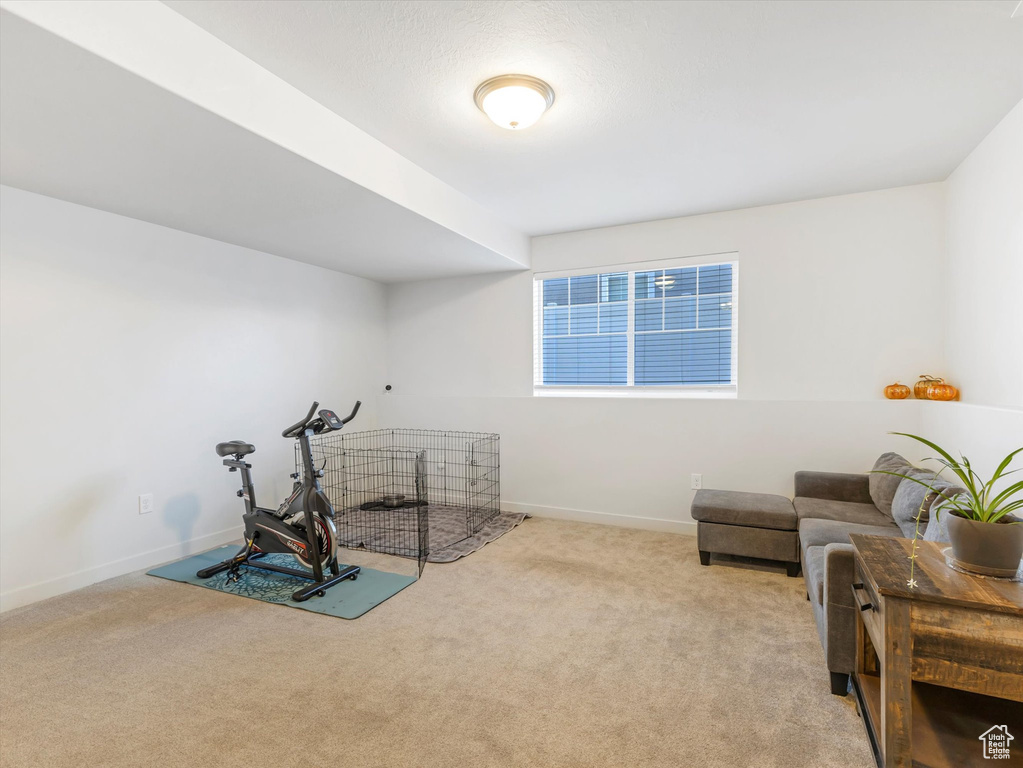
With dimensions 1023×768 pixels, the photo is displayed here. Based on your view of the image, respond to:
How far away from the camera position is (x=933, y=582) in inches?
60.3

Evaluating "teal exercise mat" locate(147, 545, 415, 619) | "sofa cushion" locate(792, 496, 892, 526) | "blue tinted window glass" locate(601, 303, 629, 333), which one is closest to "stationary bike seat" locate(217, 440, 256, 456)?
"teal exercise mat" locate(147, 545, 415, 619)

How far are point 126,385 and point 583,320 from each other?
12.1 ft

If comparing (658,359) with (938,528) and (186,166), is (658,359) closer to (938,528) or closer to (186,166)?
(938,528)

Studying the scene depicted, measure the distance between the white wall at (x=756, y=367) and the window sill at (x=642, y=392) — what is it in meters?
0.11

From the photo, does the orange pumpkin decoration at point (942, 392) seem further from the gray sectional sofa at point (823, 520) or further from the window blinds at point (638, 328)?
the window blinds at point (638, 328)

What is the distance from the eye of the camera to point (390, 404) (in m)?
5.82

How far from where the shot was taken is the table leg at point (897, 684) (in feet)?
4.91

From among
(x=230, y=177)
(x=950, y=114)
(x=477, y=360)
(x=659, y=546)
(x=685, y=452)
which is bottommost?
(x=659, y=546)

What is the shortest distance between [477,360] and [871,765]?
4.25m

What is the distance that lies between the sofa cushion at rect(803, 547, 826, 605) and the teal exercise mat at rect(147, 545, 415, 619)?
7.41ft

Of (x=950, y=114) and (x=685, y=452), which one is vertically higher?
(x=950, y=114)

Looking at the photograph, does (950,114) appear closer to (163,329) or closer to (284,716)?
(284,716)

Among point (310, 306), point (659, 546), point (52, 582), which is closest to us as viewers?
point (52, 582)

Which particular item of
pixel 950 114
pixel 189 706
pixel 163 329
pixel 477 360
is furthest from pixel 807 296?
pixel 163 329
